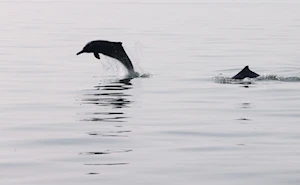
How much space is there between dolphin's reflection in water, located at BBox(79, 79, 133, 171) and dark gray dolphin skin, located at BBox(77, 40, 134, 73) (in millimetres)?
1945

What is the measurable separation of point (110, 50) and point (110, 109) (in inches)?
370

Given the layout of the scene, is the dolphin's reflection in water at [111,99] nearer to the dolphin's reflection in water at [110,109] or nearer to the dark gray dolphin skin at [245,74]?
the dolphin's reflection in water at [110,109]

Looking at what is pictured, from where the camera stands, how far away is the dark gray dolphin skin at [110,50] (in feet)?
88.9

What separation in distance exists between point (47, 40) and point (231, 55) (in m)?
13.8

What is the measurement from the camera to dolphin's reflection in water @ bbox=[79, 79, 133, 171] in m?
13.3

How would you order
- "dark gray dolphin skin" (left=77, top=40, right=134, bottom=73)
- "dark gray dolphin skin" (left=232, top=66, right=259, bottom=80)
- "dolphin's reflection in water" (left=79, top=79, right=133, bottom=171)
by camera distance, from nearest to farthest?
"dolphin's reflection in water" (left=79, top=79, right=133, bottom=171)
"dark gray dolphin skin" (left=232, top=66, right=259, bottom=80)
"dark gray dolphin skin" (left=77, top=40, right=134, bottom=73)

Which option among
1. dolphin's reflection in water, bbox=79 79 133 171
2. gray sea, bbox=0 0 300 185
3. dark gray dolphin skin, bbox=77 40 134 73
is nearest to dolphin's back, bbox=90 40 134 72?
dark gray dolphin skin, bbox=77 40 134 73

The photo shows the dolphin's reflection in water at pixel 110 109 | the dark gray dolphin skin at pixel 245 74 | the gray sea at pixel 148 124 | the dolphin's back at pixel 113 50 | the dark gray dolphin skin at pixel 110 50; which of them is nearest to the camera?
the gray sea at pixel 148 124

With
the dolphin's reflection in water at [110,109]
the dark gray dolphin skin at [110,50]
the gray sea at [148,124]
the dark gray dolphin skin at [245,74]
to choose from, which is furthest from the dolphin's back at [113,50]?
the dark gray dolphin skin at [245,74]

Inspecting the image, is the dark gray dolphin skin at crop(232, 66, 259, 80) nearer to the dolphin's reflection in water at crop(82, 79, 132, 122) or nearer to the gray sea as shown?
the gray sea

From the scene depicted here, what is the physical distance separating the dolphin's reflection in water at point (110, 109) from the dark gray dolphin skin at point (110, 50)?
76.6 inches

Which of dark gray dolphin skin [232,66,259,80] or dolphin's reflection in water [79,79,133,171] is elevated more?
dark gray dolphin skin [232,66,259,80]

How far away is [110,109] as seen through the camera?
18297mm

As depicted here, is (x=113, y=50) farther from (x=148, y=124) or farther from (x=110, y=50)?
(x=148, y=124)
